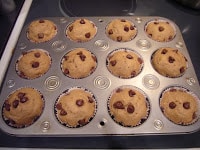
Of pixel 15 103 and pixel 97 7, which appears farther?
pixel 97 7

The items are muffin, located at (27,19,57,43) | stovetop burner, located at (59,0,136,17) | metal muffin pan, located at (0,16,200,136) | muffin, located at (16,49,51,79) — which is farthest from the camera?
stovetop burner, located at (59,0,136,17)

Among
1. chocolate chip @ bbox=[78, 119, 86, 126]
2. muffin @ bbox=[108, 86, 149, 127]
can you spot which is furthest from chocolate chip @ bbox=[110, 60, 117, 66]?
chocolate chip @ bbox=[78, 119, 86, 126]

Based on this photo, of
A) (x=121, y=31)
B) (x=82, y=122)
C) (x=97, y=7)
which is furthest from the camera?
(x=97, y=7)

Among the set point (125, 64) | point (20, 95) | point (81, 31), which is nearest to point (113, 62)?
point (125, 64)

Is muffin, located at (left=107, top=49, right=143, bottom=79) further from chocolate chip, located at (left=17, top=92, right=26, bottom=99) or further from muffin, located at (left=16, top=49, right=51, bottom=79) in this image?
chocolate chip, located at (left=17, top=92, right=26, bottom=99)

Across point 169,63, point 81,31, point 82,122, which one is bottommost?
point 82,122

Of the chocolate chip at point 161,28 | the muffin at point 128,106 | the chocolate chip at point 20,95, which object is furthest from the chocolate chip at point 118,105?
the chocolate chip at point 161,28

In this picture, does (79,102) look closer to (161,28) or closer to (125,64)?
(125,64)
